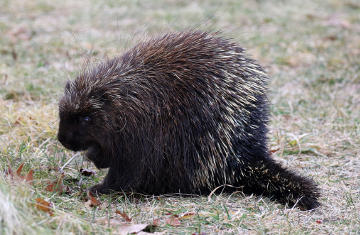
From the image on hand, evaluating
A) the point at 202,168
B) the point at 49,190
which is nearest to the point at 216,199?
the point at 202,168

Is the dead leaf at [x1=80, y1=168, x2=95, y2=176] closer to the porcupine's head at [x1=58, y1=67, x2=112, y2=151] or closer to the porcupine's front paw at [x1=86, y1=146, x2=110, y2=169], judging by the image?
the porcupine's front paw at [x1=86, y1=146, x2=110, y2=169]

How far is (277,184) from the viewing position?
12.8 ft

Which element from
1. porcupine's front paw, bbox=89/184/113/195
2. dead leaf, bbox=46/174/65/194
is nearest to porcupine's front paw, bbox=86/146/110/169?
porcupine's front paw, bbox=89/184/113/195

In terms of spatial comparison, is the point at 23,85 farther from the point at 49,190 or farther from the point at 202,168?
the point at 202,168

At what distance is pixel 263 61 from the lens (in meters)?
7.84

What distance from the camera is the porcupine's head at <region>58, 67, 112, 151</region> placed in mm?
3691

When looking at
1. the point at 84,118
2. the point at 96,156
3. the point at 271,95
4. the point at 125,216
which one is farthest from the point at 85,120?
the point at 271,95

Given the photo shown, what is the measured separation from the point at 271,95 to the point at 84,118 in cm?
338

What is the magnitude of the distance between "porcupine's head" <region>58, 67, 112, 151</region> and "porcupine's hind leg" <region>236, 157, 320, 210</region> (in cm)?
115

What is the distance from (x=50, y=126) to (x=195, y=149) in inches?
68.0

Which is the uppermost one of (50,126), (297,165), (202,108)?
(202,108)

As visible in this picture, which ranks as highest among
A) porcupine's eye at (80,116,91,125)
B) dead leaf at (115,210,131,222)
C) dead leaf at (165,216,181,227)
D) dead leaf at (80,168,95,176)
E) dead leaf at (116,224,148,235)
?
porcupine's eye at (80,116,91,125)

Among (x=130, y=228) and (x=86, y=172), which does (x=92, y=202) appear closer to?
(x=130, y=228)

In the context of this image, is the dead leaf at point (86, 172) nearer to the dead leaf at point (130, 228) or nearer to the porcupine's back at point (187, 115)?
the porcupine's back at point (187, 115)
